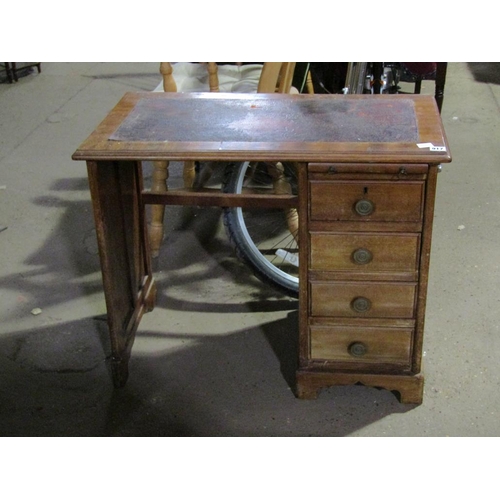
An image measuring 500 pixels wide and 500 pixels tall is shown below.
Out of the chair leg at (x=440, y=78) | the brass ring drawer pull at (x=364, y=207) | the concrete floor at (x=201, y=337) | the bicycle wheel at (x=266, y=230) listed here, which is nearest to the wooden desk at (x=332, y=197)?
the brass ring drawer pull at (x=364, y=207)

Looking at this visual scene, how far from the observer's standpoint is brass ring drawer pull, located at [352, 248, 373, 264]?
1832mm

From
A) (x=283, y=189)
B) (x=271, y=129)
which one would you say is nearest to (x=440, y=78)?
(x=283, y=189)

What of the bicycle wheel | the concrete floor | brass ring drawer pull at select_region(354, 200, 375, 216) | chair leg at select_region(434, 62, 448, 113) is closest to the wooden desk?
brass ring drawer pull at select_region(354, 200, 375, 216)

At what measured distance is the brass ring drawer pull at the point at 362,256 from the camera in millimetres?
1832

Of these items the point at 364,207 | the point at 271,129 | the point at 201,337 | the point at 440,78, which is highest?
the point at 271,129

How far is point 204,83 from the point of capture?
2949 mm

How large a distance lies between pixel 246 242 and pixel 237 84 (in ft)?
2.74

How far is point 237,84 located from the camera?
2977mm

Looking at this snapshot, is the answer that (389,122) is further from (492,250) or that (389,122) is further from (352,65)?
(352,65)

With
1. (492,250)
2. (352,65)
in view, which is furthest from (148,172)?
(492,250)

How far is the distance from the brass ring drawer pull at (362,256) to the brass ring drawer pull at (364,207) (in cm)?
11

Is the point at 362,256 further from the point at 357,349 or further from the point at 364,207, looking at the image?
the point at 357,349

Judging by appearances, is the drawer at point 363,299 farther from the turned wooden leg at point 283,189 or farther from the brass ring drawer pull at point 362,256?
the turned wooden leg at point 283,189

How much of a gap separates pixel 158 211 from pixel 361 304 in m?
1.10
